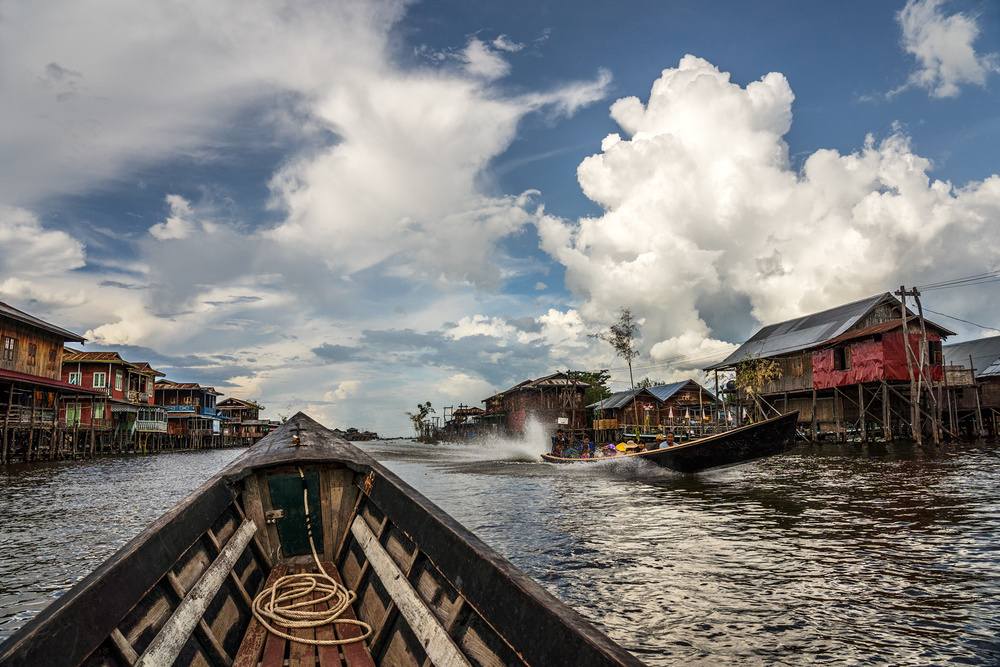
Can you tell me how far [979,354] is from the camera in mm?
44750

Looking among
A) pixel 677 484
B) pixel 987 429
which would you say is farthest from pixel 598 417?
pixel 677 484

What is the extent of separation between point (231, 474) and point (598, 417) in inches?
1875

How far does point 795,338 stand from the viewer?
38344 millimetres

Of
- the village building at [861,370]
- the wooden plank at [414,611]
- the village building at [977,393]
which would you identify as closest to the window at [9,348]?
the wooden plank at [414,611]

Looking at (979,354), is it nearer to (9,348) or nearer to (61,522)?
(61,522)

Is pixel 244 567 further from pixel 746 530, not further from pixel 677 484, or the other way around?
pixel 677 484

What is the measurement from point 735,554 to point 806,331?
34.5 m

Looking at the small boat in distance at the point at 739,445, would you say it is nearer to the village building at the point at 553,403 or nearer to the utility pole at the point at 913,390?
the utility pole at the point at 913,390

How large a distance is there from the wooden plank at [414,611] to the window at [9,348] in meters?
34.9

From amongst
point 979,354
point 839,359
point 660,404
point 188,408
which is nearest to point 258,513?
point 839,359

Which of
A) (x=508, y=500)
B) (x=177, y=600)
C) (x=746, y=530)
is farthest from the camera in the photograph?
(x=508, y=500)

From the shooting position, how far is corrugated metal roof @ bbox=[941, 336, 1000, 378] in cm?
4029

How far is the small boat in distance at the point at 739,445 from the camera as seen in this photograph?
1784 centimetres

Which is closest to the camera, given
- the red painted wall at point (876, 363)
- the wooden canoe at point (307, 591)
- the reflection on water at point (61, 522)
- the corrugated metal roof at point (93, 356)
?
the wooden canoe at point (307, 591)
